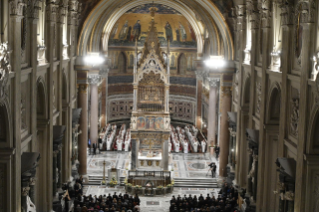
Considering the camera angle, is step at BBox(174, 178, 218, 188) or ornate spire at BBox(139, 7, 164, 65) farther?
step at BBox(174, 178, 218, 188)

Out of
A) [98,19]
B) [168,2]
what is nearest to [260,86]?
[98,19]

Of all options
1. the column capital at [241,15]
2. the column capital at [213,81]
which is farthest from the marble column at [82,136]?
the column capital at [241,15]

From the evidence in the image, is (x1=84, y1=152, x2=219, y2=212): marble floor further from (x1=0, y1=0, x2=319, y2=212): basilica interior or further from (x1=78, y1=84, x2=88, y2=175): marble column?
(x1=78, y1=84, x2=88, y2=175): marble column

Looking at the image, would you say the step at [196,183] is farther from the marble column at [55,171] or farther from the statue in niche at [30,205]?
the statue in niche at [30,205]

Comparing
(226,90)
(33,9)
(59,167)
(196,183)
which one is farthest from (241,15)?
(33,9)

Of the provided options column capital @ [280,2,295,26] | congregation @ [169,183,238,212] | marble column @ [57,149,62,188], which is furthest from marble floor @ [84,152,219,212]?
column capital @ [280,2,295,26]

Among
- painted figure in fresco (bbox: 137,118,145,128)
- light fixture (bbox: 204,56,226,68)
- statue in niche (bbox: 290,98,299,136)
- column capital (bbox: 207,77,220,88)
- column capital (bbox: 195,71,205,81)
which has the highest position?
light fixture (bbox: 204,56,226,68)

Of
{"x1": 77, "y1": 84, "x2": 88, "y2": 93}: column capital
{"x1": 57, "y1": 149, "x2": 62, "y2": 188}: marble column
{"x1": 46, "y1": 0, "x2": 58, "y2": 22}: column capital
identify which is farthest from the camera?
{"x1": 77, "y1": 84, "x2": 88, "y2": 93}: column capital

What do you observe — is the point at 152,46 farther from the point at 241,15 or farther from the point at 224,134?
the point at 224,134

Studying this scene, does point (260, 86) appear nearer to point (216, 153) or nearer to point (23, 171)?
point (23, 171)

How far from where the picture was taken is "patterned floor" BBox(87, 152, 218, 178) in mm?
34969

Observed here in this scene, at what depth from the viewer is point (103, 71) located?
46906 mm

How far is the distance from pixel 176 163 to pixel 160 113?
25.3 ft

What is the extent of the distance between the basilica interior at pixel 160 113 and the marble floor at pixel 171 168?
0.37ft
